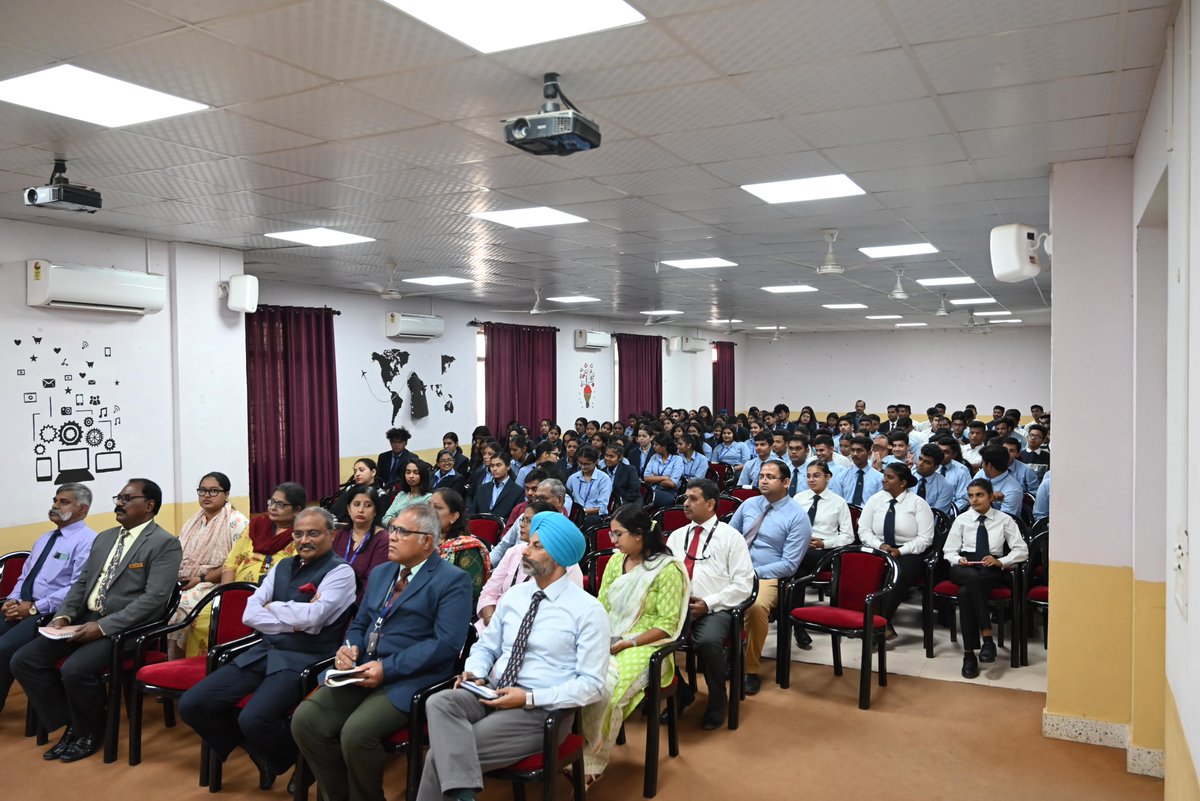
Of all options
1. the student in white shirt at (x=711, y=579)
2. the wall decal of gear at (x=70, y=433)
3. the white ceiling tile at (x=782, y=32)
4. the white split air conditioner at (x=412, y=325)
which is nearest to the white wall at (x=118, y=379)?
the wall decal of gear at (x=70, y=433)

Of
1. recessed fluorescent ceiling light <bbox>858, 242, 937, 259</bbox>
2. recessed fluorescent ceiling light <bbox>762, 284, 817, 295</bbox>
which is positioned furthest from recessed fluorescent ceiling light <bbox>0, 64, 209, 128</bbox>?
recessed fluorescent ceiling light <bbox>762, 284, 817, 295</bbox>

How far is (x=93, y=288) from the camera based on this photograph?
20.0 feet

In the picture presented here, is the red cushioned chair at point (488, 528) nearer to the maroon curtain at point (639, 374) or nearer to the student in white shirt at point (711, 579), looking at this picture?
the student in white shirt at point (711, 579)

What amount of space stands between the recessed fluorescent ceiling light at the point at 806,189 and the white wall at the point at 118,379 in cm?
471

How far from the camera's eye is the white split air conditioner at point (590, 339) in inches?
593

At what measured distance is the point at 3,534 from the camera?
230 inches

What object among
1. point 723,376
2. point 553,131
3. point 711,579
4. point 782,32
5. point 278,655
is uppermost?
point 782,32

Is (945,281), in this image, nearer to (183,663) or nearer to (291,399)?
(291,399)

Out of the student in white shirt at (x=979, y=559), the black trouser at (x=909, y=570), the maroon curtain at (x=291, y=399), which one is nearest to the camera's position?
the student in white shirt at (x=979, y=559)

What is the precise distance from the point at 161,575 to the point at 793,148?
3.73 meters


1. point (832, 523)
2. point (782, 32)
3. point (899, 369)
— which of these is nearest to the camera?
point (782, 32)

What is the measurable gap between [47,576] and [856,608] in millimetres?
4349

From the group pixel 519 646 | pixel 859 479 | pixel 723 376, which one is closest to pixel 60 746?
pixel 519 646

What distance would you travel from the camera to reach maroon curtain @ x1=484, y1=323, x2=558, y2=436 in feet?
43.2
